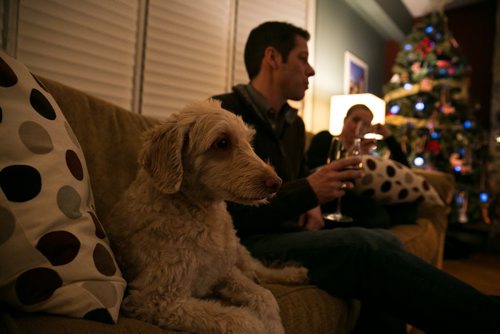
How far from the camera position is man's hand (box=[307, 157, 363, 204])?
1.35m

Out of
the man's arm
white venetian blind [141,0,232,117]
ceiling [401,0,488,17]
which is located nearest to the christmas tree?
ceiling [401,0,488,17]

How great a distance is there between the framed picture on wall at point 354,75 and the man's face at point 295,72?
3.38 m

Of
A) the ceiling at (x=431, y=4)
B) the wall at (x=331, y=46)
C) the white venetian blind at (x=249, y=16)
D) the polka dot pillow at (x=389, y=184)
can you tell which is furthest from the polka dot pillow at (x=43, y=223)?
the ceiling at (x=431, y=4)

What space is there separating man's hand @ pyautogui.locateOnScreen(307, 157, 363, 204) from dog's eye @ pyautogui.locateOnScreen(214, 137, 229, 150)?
0.44 metres

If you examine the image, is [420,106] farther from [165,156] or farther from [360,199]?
[165,156]

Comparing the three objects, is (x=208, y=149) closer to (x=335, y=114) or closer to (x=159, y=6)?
(x=159, y=6)

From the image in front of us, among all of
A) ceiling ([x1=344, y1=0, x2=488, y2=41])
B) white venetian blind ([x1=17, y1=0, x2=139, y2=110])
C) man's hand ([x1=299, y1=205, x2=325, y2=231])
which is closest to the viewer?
man's hand ([x1=299, y1=205, x2=325, y2=231])

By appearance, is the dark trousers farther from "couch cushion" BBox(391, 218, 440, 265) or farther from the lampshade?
the lampshade

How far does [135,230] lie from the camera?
95cm

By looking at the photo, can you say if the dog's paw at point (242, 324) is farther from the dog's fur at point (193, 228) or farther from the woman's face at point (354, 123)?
the woman's face at point (354, 123)

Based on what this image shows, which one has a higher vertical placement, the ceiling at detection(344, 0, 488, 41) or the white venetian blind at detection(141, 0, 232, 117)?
the ceiling at detection(344, 0, 488, 41)

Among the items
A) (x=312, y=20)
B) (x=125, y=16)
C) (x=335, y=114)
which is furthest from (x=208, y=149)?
(x=312, y=20)

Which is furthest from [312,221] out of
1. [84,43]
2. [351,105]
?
[84,43]

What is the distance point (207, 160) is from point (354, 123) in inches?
49.0
